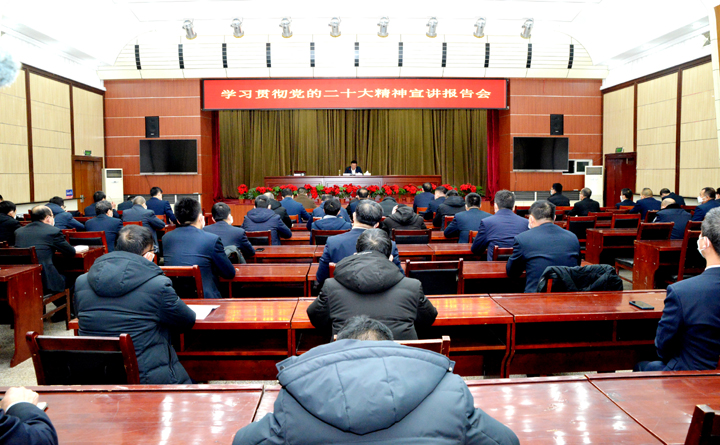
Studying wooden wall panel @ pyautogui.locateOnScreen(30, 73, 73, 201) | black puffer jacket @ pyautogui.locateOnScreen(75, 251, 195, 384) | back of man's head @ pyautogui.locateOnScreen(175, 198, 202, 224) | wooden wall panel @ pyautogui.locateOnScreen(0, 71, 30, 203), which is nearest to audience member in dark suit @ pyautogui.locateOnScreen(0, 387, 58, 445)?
black puffer jacket @ pyautogui.locateOnScreen(75, 251, 195, 384)

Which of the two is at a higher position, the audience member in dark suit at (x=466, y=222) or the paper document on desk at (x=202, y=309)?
the audience member in dark suit at (x=466, y=222)

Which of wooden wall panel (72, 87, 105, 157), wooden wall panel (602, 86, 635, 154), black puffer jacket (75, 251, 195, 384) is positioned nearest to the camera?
black puffer jacket (75, 251, 195, 384)

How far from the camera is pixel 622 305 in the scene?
2.37 metres

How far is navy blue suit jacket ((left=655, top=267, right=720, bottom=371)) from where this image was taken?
1.75 m

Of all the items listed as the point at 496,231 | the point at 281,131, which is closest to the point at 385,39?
the point at 281,131

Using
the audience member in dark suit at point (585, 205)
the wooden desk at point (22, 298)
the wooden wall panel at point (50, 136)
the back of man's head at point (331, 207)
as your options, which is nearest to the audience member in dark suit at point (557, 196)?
the audience member in dark suit at point (585, 205)

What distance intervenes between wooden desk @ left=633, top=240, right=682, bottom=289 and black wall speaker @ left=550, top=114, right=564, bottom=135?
236 inches

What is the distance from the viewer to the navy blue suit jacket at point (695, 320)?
5.75ft

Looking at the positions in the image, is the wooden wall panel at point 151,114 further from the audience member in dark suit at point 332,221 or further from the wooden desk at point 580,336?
the wooden desk at point 580,336

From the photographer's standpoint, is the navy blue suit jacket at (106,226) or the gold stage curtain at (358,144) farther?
the gold stage curtain at (358,144)

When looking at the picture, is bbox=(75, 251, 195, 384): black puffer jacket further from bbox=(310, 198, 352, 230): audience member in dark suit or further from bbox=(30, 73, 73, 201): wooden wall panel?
bbox=(30, 73, 73, 201): wooden wall panel

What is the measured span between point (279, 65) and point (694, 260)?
789cm

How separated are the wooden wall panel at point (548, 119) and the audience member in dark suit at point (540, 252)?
24.6ft

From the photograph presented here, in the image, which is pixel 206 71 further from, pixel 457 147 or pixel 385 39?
pixel 457 147
